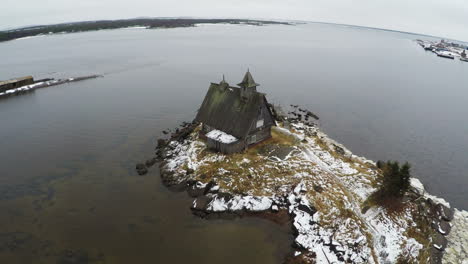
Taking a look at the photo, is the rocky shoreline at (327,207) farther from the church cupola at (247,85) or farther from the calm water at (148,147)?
the church cupola at (247,85)

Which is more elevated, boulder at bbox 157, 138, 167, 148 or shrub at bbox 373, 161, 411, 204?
shrub at bbox 373, 161, 411, 204

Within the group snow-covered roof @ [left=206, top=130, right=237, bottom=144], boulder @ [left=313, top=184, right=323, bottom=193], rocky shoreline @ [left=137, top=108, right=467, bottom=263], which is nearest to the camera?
rocky shoreline @ [left=137, top=108, right=467, bottom=263]

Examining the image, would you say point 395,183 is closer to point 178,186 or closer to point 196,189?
point 196,189

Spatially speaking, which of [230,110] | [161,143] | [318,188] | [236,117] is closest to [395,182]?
[318,188]

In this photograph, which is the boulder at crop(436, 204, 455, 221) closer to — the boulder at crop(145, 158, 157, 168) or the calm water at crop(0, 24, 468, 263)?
the calm water at crop(0, 24, 468, 263)

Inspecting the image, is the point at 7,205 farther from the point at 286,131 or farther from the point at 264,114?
the point at 286,131

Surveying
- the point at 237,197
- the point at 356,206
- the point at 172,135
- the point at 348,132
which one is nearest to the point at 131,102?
the point at 172,135

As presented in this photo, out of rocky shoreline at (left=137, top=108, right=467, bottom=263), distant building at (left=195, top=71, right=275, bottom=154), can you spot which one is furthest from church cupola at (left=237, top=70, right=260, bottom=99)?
rocky shoreline at (left=137, top=108, right=467, bottom=263)
